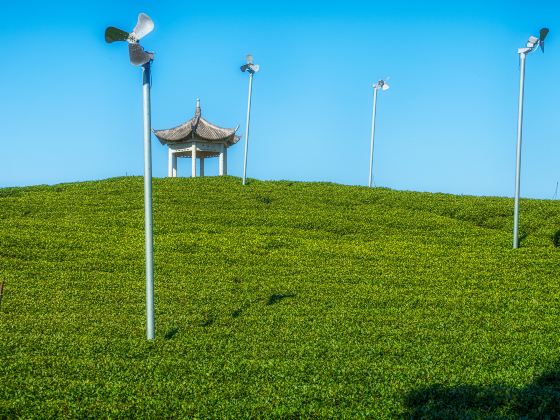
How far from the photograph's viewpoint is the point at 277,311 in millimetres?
16719

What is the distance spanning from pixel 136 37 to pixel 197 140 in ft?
93.0

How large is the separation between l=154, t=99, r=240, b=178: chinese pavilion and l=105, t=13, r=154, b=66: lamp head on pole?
2764 cm

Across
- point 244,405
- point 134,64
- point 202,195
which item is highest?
point 134,64

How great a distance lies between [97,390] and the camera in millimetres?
11391

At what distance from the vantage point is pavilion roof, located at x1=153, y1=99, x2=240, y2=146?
42094 mm

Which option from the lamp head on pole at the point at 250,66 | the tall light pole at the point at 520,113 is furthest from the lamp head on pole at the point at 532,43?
the lamp head on pole at the point at 250,66

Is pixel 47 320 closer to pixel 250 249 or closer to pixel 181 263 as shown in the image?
pixel 181 263

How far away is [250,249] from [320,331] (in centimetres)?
876

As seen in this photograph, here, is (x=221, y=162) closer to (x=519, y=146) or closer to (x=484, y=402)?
(x=519, y=146)

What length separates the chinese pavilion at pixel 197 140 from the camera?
42281 millimetres

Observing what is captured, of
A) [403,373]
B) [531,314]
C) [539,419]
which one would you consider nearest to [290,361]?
[403,373]

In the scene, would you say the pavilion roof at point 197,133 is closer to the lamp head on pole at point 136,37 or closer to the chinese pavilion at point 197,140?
the chinese pavilion at point 197,140

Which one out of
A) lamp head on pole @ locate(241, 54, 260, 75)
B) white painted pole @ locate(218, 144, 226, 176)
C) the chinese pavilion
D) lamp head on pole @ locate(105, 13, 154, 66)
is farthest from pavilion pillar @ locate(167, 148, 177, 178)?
lamp head on pole @ locate(105, 13, 154, 66)

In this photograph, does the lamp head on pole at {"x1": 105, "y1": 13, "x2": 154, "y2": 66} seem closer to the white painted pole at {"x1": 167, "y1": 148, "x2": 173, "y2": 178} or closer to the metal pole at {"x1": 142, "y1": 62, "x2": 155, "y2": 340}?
the metal pole at {"x1": 142, "y1": 62, "x2": 155, "y2": 340}
